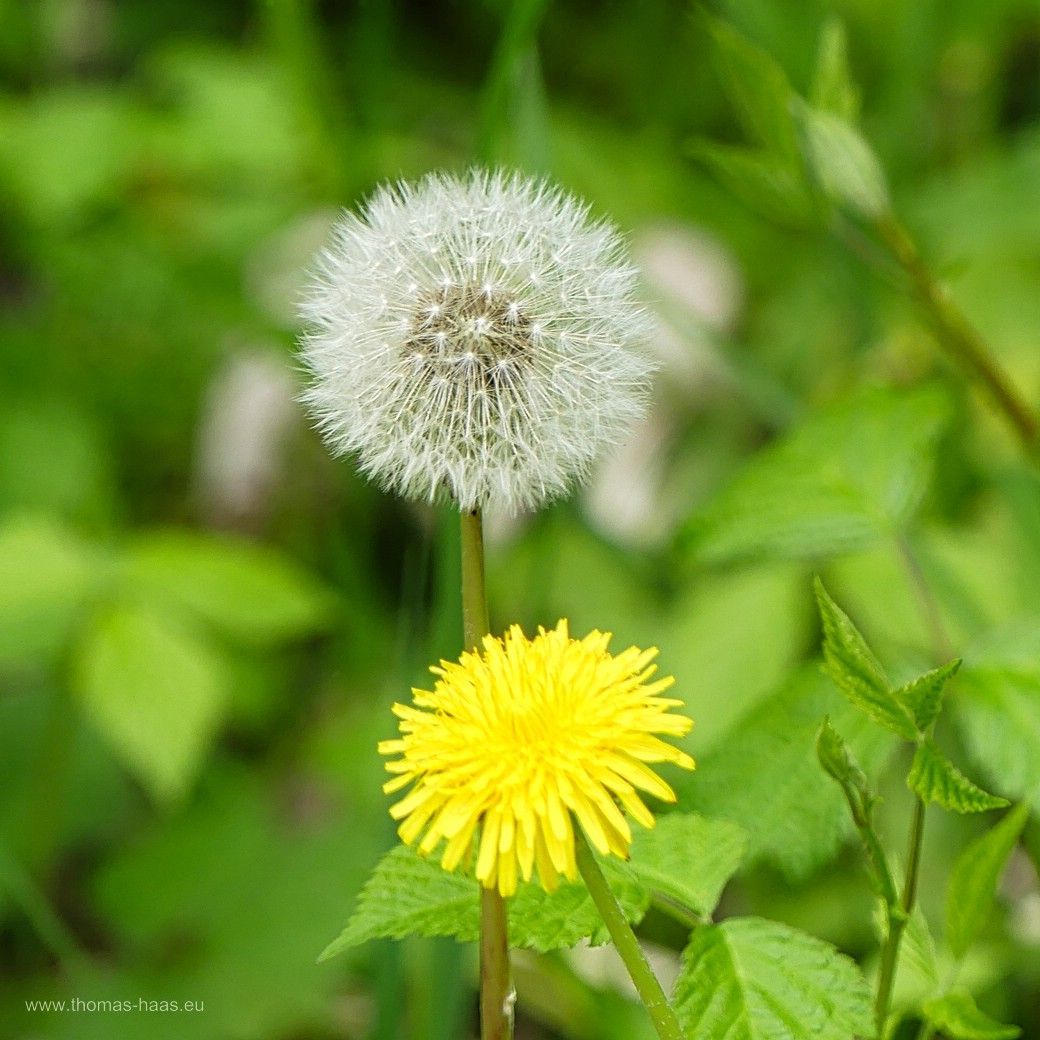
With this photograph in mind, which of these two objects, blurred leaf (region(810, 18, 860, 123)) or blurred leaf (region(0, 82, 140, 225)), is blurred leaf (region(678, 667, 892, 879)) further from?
blurred leaf (region(0, 82, 140, 225))

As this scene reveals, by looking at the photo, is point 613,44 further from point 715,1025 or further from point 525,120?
point 715,1025

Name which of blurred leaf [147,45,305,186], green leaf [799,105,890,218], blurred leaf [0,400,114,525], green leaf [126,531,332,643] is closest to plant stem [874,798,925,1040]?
green leaf [799,105,890,218]

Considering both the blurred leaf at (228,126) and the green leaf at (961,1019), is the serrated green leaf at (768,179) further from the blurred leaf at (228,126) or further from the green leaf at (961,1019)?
the blurred leaf at (228,126)

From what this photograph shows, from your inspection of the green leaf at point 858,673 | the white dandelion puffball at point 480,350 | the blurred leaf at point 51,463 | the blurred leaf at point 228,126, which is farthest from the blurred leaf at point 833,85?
the blurred leaf at point 51,463

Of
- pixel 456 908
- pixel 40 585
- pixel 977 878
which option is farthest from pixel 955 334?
pixel 40 585

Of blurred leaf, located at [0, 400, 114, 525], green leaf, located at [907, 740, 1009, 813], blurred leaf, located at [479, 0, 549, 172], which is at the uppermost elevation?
blurred leaf, located at [0, 400, 114, 525]

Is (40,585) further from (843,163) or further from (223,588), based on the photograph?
(843,163)
